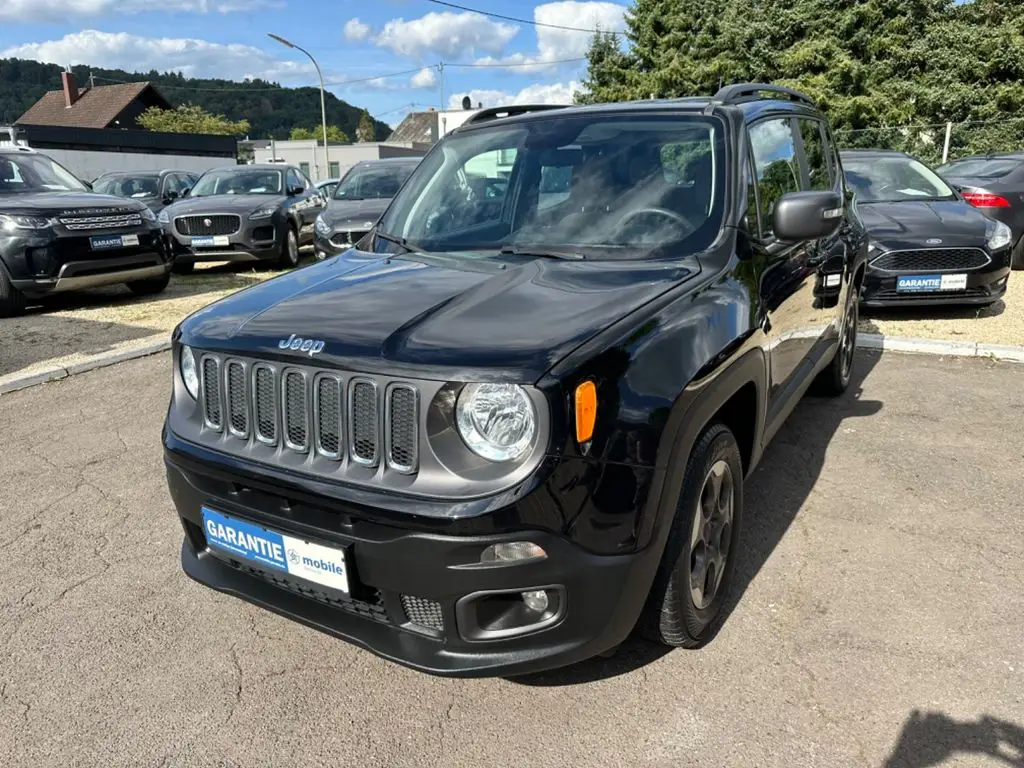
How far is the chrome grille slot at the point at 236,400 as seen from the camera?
2.33 m

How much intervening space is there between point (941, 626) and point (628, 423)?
5.26 feet

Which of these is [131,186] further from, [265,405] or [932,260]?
[265,405]

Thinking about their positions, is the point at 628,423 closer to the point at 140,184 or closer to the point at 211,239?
the point at 211,239

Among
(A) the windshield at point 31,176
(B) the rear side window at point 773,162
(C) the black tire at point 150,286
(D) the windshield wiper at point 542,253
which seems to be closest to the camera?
(D) the windshield wiper at point 542,253

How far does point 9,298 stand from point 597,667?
8062 millimetres

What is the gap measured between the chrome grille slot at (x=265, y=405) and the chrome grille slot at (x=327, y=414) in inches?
6.4

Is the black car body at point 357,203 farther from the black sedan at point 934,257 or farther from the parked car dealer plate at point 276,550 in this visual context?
the parked car dealer plate at point 276,550

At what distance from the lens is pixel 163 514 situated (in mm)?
3750

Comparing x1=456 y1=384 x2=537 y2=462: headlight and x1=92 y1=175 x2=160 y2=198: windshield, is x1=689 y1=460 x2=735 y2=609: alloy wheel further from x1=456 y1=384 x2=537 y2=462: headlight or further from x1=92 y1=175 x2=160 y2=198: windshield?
x1=92 y1=175 x2=160 y2=198: windshield

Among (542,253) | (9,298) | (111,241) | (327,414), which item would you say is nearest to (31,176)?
(111,241)

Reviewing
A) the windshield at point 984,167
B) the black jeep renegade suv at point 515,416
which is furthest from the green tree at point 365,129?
the black jeep renegade suv at point 515,416

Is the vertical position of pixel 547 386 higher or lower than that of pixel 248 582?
higher

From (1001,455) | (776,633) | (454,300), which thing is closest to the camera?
(454,300)

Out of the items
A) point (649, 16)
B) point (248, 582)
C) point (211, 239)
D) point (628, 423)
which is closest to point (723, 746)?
point (628, 423)
